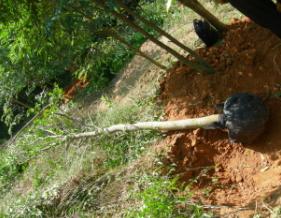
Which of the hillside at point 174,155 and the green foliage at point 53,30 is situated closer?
the hillside at point 174,155

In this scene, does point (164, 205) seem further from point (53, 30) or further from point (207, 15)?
point (207, 15)

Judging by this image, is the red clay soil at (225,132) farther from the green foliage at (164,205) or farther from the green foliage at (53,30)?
the green foliage at (53,30)

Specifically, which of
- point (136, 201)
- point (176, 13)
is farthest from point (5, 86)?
point (136, 201)

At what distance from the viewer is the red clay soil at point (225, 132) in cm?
409

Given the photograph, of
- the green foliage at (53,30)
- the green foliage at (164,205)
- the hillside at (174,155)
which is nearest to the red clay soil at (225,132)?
the hillside at (174,155)

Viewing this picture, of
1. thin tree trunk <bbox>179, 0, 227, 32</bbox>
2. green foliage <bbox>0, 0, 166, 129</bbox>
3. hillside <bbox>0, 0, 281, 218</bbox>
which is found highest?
green foliage <bbox>0, 0, 166, 129</bbox>

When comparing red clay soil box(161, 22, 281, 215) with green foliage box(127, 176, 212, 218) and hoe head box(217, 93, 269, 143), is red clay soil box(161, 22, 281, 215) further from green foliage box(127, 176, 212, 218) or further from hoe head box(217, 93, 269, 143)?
green foliage box(127, 176, 212, 218)

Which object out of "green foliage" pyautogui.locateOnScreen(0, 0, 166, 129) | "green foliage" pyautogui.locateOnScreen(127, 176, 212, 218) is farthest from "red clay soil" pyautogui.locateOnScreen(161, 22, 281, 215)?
"green foliage" pyautogui.locateOnScreen(0, 0, 166, 129)

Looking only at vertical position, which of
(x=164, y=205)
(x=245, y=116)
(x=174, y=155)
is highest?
(x=245, y=116)

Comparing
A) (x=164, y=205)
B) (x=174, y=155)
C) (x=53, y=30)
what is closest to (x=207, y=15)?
(x=174, y=155)

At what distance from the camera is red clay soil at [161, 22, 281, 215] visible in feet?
13.4

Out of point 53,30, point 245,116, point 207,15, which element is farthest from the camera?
point 207,15

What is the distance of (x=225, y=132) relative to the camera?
181 inches

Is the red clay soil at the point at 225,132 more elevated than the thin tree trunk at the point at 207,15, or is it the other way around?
the thin tree trunk at the point at 207,15
